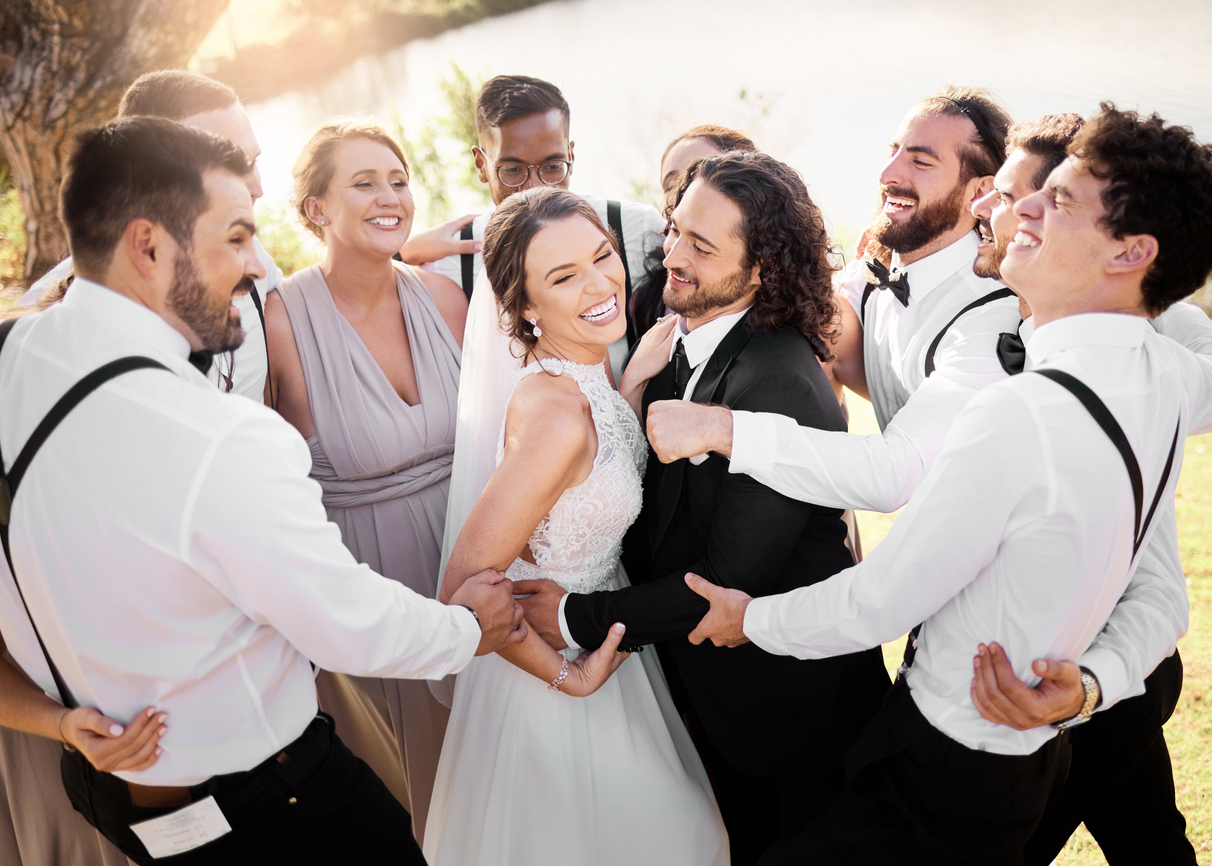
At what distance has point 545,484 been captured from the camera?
76.4 inches

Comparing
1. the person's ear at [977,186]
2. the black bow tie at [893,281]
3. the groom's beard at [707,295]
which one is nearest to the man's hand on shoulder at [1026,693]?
the groom's beard at [707,295]

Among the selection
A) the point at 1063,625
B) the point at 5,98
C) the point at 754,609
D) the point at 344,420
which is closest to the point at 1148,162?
the point at 1063,625

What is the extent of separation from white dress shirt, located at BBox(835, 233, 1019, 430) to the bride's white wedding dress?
2.87ft

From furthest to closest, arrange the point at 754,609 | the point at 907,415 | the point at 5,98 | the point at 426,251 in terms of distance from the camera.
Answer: the point at 5,98, the point at 426,251, the point at 907,415, the point at 754,609

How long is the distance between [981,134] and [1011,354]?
1.13 m

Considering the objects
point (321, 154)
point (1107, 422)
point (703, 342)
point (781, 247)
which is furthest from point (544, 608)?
point (321, 154)

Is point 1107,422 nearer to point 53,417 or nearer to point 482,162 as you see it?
point 53,417

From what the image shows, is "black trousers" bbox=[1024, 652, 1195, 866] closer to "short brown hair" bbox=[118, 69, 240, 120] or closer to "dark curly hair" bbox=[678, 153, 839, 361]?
"dark curly hair" bbox=[678, 153, 839, 361]

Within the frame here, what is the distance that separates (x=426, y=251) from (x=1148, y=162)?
256 cm

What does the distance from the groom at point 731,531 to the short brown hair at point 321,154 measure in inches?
49.5

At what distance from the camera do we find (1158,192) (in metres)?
1.50

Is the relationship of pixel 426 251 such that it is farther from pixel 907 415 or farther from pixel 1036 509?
pixel 1036 509

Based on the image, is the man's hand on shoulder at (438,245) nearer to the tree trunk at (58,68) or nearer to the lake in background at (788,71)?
the tree trunk at (58,68)

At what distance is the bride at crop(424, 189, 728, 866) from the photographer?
6.49 ft
